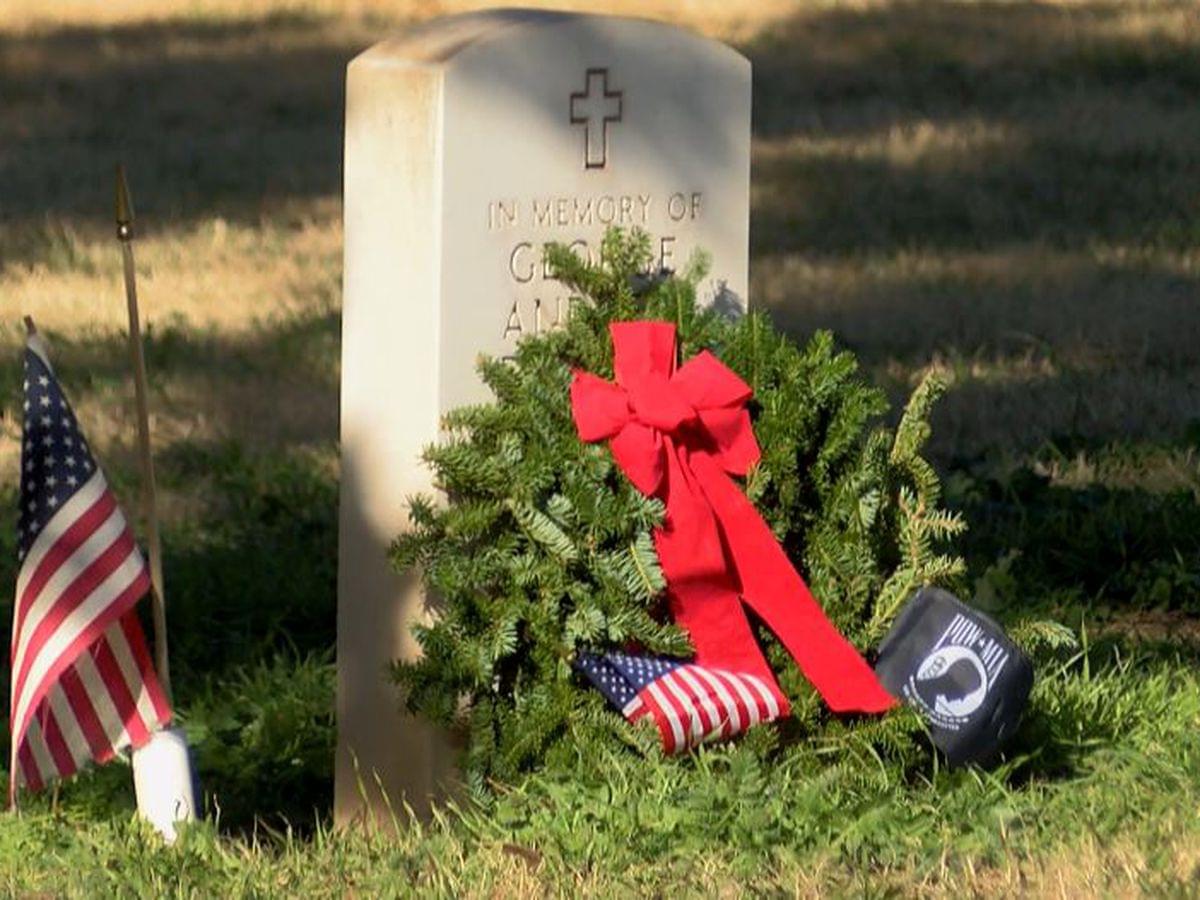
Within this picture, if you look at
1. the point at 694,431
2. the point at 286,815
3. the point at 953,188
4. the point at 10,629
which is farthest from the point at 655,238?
the point at 953,188

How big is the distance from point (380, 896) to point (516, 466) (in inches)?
36.6

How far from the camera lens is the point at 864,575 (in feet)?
17.3

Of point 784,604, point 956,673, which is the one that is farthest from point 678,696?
point 956,673

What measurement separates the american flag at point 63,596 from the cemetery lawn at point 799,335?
21cm

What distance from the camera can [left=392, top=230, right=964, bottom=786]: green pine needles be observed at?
16.4 feet

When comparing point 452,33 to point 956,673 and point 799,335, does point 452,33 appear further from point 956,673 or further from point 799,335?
point 799,335

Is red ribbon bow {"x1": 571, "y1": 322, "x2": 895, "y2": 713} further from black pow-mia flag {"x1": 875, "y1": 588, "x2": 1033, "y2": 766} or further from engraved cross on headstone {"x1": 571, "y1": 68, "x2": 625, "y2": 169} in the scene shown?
engraved cross on headstone {"x1": 571, "y1": 68, "x2": 625, "y2": 169}

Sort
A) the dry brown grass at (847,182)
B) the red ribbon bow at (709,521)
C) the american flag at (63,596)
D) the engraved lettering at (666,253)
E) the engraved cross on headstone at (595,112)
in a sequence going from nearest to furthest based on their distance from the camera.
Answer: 1. the american flag at (63,596)
2. the red ribbon bow at (709,521)
3. the engraved cross on headstone at (595,112)
4. the engraved lettering at (666,253)
5. the dry brown grass at (847,182)

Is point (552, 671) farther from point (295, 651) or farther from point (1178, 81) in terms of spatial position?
point (1178, 81)

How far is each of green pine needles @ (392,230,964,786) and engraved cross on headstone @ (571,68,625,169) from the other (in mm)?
176

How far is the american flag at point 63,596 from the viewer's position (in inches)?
184

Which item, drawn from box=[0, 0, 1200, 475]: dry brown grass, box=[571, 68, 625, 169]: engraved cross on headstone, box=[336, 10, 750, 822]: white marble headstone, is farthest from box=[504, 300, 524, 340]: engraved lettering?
box=[0, 0, 1200, 475]: dry brown grass

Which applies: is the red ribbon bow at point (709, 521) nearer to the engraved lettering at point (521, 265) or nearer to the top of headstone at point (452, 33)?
the engraved lettering at point (521, 265)

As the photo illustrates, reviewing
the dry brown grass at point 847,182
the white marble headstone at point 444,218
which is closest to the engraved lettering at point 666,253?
the white marble headstone at point 444,218
